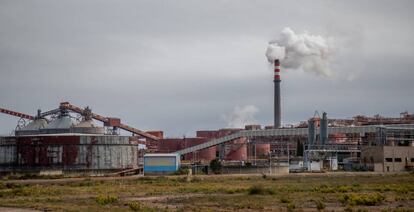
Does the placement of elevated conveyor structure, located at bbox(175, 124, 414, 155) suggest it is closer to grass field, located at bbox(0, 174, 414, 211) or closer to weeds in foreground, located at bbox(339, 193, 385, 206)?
grass field, located at bbox(0, 174, 414, 211)

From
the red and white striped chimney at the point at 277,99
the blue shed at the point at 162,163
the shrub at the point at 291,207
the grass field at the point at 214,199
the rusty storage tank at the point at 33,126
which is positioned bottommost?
the grass field at the point at 214,199

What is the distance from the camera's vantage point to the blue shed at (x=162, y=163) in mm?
81125

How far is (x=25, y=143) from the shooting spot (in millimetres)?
83875

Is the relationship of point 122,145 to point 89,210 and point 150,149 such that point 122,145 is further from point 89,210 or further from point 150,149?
point 89,210

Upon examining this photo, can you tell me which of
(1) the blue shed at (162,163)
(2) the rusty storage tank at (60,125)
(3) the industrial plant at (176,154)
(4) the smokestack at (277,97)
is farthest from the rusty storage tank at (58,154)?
(4) the smokestack at (277,97)

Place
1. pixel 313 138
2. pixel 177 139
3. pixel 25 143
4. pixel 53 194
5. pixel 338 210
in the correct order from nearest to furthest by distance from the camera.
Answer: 1. pixel 338 210
2. pixel 53 194
3. pixel 25 143
4. pixel 313 138
5. pixel 177 139

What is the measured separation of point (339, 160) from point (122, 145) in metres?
36.2

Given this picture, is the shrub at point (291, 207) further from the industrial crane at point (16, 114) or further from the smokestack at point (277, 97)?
the industrial crane at point (16, 114)

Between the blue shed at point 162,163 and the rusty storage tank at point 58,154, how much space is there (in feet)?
24.8

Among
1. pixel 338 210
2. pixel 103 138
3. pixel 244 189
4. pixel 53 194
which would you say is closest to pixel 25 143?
pixel 103 138

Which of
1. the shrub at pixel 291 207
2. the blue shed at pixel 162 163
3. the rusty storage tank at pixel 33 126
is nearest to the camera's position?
the shrub at pixel 291 207

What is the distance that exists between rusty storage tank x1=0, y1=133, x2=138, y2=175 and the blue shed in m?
7.56

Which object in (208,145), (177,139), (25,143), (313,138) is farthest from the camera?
(177,139)

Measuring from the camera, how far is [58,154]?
271 feet
